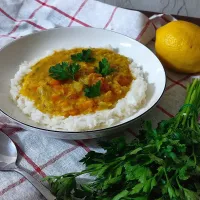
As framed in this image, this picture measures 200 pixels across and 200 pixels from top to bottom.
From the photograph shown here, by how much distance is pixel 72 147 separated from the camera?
1297 mm

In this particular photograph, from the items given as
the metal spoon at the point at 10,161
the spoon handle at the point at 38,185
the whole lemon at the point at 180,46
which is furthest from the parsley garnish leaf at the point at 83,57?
the spoon handle at the point at 38,185

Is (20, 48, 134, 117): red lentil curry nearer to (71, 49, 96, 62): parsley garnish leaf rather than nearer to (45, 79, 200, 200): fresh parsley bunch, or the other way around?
(71, 49, 96, 62): parsley garnish leaf

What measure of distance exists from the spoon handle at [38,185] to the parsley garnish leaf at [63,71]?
406mm

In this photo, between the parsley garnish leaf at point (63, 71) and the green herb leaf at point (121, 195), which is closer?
the green herb leaf at point (121, 195)

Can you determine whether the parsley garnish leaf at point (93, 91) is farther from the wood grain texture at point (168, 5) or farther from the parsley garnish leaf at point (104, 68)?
the wood grain texture at point (168, 5)

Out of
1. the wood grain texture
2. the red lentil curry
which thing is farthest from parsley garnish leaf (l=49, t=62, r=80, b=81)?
the wood grain texture

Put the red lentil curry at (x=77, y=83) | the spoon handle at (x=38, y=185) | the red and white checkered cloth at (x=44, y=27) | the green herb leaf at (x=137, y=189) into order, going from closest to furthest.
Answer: the green herb leaf at (x=137, y=189) → the spoon handle at (x=38, y=185) → the red and white checkered cloth at (x=44, y=27) → the red lentil curry at (x=77, y=83)

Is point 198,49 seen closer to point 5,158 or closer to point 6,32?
Answer: point 5,158

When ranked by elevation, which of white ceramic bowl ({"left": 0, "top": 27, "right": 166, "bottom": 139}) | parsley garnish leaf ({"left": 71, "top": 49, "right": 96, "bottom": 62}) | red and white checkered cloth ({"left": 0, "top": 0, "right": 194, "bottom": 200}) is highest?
parsley garnish leaf ({"left": 71, "top": 49, "right": 96, "bottom": 62})

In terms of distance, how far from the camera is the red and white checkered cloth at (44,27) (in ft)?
3.96

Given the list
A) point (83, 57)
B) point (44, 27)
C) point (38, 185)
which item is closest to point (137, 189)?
point (38, 185)

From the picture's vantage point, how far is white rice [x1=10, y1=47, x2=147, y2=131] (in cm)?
126

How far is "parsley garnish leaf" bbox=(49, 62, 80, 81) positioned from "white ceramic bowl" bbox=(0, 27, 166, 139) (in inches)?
7.7

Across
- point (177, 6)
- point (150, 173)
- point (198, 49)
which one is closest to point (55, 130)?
point (150, 173)
